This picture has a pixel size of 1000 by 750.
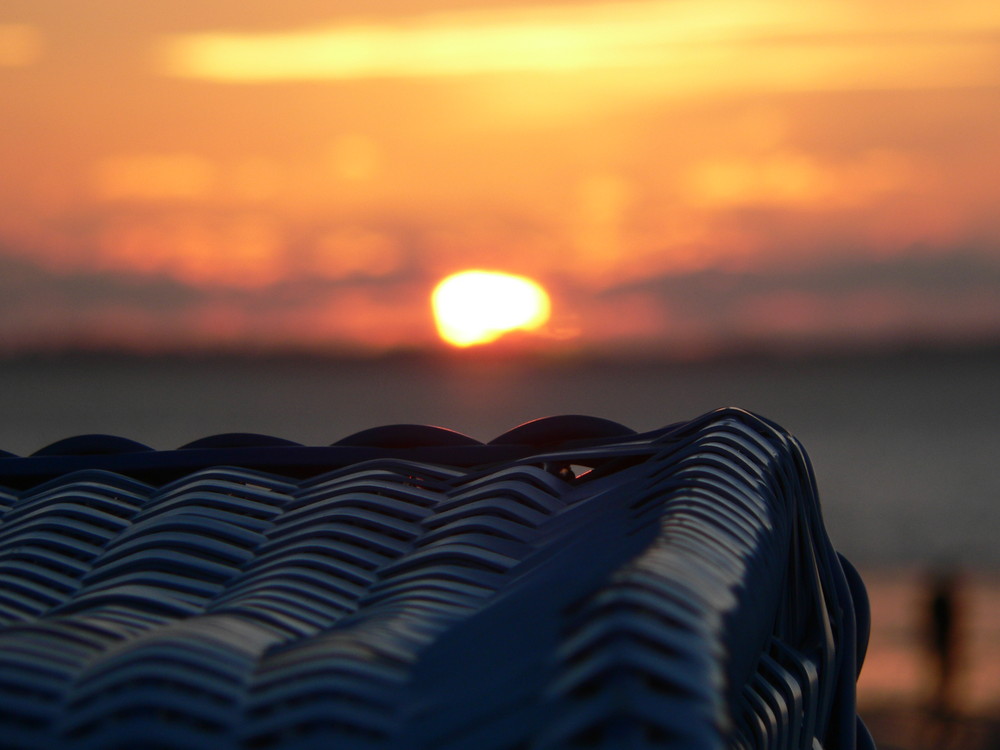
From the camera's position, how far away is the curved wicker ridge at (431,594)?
50 cm

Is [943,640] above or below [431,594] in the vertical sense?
below

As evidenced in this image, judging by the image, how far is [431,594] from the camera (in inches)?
31.0

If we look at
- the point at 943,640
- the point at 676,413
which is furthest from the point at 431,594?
the point at 676,413

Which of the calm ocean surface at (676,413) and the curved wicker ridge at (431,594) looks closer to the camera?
the curved wicker ridge at (431,594)

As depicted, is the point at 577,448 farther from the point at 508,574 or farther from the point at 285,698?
the point at 285,698

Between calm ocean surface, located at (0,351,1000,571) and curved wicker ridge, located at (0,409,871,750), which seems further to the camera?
calm ocean surface, located at (0,351,1000,571)

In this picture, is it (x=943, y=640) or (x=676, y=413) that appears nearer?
(x=943, y=640)

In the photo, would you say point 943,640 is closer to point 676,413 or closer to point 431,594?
point 431,594

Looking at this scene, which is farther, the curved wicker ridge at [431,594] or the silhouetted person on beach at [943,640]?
the silhouetted person on beach at [943,640]

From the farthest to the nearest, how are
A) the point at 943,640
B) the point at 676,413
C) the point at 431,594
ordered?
the point at 676,413 → the point at 943,640 → the point at 431,594

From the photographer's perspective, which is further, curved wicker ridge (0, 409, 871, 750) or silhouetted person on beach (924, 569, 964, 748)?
silhouetted person on beach (924, 569, 964, 748)

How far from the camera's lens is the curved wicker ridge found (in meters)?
0.50

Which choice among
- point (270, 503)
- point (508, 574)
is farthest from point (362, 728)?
point (270, 503)

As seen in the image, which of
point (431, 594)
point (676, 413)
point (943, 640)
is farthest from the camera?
point (676, 413)
